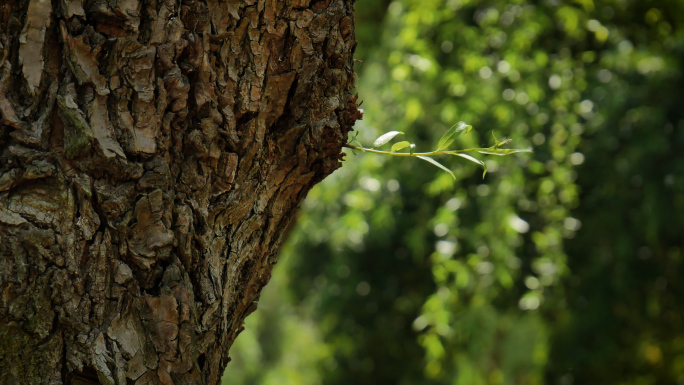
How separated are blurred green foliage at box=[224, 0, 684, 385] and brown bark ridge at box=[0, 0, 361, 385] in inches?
48.5

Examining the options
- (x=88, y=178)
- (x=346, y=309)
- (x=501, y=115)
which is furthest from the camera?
(x=346, y=309)

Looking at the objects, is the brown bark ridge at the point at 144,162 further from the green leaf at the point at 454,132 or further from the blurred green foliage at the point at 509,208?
the blurred green foliage at the point at 509,208

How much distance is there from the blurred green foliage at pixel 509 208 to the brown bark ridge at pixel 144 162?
1.23 meters

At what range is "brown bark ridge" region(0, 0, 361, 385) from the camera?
1.62 ft

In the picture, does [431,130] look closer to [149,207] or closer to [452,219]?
[452,219]

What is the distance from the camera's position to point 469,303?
6.74ft

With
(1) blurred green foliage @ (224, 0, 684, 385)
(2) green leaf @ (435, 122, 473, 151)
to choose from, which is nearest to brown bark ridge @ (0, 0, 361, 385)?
(2) green leaf @ (435, 122, 473, 151)

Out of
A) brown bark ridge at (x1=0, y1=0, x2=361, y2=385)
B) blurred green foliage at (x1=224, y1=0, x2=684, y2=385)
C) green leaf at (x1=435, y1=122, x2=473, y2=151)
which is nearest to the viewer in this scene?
brown bark ridge at (x1=0, y1=0, x2=361, y2=385)

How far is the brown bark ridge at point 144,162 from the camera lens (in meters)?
0.49

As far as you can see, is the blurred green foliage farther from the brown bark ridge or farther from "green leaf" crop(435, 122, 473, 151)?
the brown bark ridge

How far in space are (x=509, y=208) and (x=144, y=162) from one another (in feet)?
4.90

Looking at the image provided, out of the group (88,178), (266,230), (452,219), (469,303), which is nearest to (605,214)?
(469,303)

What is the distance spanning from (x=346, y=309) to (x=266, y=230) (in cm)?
222

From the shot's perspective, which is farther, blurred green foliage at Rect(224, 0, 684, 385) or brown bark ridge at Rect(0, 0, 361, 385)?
blurred green foliage at Rect(224, 0, 684, 385)
